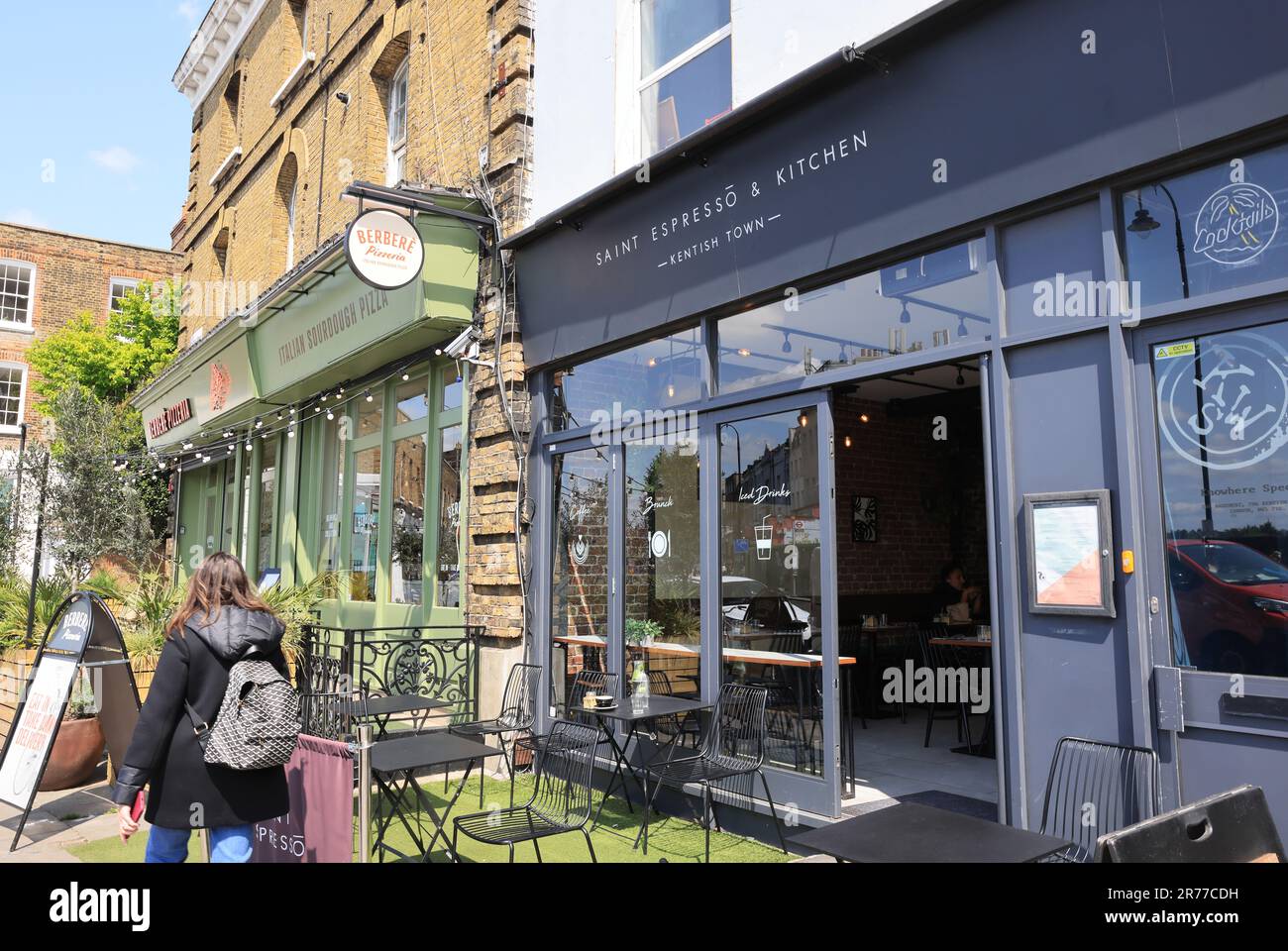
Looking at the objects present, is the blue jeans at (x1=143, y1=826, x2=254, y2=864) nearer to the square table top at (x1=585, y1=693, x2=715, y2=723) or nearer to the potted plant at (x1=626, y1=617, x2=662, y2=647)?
the square table top at (x1=585, y1=693, x2=715, y2=723)

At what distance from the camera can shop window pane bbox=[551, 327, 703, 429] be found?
21.6ft

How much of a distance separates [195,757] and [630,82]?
19.7 feet

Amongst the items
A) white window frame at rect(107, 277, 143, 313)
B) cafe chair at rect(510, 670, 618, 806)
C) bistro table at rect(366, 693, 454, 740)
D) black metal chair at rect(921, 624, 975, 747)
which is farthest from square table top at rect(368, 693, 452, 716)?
white window frame at rect(107, 277, 143, 313)

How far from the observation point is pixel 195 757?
11.6 feet

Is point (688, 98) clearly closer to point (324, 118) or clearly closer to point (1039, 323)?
point (1039, 323)

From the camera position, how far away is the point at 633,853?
5367 mm

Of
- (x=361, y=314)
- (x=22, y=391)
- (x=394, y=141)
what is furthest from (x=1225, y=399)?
(x=22, y=391)

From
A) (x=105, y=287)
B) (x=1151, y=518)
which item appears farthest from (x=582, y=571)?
(x=105, y=287)

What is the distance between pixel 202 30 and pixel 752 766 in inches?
658

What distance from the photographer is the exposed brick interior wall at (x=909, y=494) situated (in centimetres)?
1056

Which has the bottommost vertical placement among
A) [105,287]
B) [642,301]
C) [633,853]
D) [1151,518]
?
[633,853]

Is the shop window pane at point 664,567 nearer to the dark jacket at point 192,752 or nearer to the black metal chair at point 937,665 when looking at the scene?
the black metal chair at point 937,665

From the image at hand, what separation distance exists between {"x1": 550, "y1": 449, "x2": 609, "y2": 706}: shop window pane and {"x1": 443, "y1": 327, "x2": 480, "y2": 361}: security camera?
1.32m
